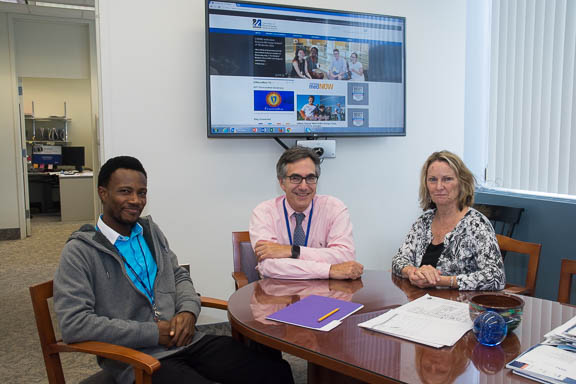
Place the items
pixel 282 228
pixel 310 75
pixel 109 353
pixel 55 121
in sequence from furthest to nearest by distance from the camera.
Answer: pixel 55 121 < pixel 310 75 < pixel 282 228 < pixel 109 353

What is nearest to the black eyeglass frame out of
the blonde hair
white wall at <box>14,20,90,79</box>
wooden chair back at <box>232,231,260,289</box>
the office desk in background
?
wooden chair back at <box>232,231,260,289</box>

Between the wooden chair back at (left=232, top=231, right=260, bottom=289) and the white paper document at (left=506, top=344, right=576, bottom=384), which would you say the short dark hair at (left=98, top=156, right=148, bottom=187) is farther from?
the white paper document at (left=506, top=344, right=576, bottom=384)

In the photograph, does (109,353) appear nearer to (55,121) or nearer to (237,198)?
(237,198)

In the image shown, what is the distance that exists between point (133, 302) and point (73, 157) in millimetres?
8647

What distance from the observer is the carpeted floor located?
112 inches

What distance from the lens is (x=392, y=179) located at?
3879 millimetres

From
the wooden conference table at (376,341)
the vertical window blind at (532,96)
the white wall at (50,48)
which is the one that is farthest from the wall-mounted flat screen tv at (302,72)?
the white wall at (50,48)

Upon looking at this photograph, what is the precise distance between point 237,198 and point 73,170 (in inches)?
286

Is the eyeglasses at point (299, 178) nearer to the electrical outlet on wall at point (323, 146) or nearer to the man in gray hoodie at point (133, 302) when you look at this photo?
the man in gray hoodie at point (133, 302)

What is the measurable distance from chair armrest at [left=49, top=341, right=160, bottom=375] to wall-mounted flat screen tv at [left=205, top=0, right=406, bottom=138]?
5.96ft

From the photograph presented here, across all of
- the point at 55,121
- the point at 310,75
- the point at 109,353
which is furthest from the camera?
the point at 55,121

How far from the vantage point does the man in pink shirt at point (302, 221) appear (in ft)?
7.17

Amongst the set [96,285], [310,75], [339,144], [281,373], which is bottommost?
[281,373]

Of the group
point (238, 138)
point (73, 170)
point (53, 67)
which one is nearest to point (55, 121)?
point (73, 170)
